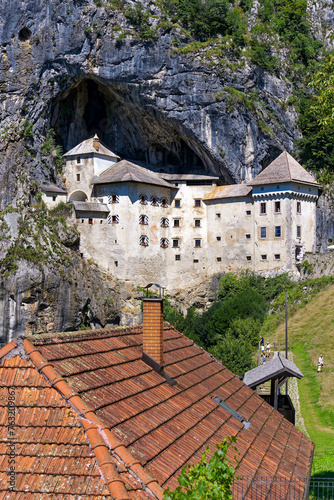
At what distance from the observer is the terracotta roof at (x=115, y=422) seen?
7918 mm

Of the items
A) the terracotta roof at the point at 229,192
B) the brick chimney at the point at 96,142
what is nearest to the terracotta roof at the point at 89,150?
the brick chimney at the point at 96,142

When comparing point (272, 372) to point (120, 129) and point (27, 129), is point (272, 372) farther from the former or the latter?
point (120, 129)

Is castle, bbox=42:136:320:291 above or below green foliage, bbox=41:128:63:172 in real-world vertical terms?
below

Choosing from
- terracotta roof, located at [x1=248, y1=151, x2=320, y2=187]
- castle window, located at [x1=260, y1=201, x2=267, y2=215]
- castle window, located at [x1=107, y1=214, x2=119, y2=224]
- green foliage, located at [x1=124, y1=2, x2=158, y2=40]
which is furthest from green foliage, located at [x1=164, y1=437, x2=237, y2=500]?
green foliage, located at [x1=124, y1=2, x2=158, y2=40]

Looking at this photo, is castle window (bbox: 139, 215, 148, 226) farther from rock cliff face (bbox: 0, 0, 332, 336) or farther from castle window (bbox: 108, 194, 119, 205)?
rock cliff face (bbox: 0, 0, 332, 336)

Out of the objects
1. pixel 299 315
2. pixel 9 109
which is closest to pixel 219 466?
pixel 299 315

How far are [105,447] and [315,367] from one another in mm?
25980

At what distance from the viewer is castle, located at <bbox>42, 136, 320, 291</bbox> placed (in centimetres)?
5184

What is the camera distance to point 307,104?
59.3 metres

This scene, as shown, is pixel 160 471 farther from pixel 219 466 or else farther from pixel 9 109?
pixel 9 109

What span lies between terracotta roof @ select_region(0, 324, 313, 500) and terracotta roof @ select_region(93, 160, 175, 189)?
4194cm

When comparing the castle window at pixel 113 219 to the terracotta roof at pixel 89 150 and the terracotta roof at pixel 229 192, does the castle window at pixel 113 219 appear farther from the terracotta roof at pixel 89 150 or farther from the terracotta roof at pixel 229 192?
the terracotta roof at pixel 229 192

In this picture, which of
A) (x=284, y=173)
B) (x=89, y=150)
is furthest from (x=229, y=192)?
(x=89, y=150)

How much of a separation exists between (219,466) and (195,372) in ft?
21.8
